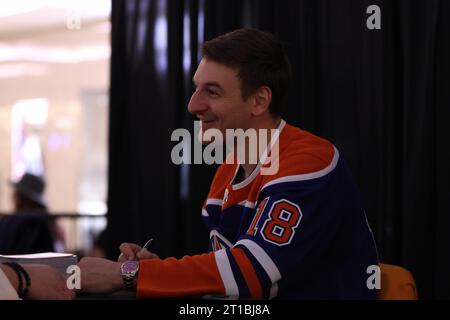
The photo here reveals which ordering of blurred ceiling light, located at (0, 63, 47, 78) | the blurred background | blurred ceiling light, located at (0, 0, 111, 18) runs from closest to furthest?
the blurred background
blurred ceiling light, located at (0, 0, 111, 18)
blurred ceiling light, located at (0, 63, 47, 78)

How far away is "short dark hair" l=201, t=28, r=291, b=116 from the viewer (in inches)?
59.8

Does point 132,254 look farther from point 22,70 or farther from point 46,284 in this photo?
point 22,70

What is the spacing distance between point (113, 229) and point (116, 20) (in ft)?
2.88

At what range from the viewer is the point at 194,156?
8.74 ft

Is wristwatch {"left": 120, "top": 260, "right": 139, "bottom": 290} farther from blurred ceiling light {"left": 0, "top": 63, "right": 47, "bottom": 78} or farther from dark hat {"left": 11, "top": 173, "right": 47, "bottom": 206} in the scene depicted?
blurred ceiling light {"left": 0, "top": 63, "right": 47, "bottom": 78}

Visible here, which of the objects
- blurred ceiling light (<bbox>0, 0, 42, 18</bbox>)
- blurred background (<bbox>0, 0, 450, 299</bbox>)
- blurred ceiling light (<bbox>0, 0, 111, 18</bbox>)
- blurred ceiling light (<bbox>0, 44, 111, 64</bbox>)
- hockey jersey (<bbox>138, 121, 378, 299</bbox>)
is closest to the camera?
hockey jersey (<bbox>138, 121, 378, 299</bbox>)

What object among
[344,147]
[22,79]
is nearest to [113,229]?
[344,147]

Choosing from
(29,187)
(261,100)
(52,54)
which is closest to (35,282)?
(261,100)

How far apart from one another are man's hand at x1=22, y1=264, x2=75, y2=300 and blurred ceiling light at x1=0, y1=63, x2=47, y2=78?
282 inches

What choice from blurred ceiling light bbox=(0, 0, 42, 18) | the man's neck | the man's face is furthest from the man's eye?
blurred ceiling light bbox=(0, 0, 42, 18)

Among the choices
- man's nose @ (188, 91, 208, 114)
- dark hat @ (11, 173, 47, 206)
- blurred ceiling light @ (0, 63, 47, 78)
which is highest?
blurred ceiling light @ (0, 63, 47, 78)

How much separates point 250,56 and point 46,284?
0.68 meters
